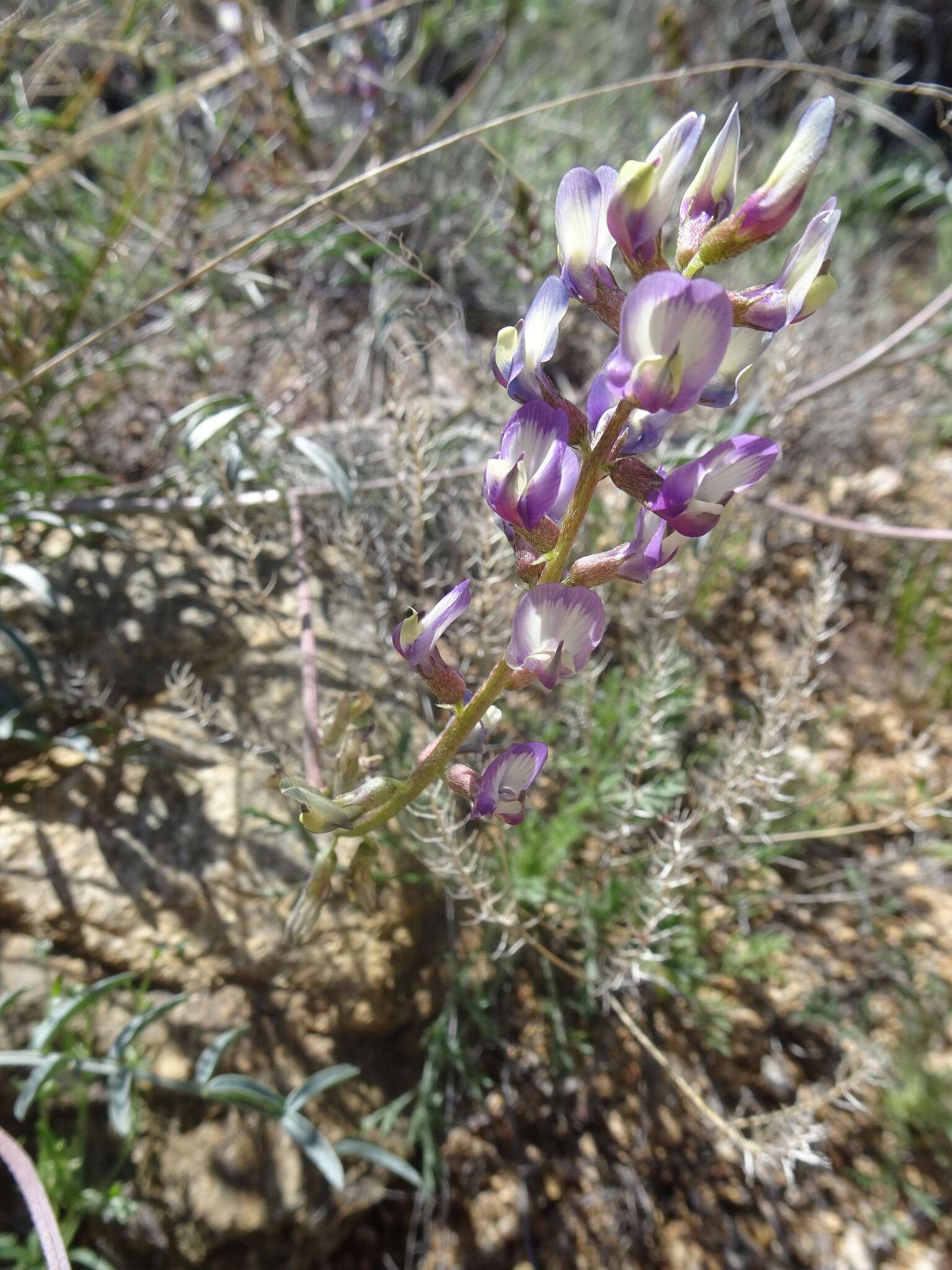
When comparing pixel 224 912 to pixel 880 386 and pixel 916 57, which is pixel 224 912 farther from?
pixel 916 57

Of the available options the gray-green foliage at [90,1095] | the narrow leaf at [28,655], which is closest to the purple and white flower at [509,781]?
the gray-green foliage at [90,1095]

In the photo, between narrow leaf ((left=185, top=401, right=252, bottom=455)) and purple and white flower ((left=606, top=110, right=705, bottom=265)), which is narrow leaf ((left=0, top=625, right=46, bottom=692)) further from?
purple and white flower ((left=606, top=110, right=705, bottom=265))

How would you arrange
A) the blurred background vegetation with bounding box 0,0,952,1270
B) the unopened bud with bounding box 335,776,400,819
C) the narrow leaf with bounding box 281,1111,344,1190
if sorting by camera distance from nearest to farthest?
1. the unopened bud with bounding box 335,776,400,819
2. the narrow leaf with bounding box 281,1111,344,1190
3. the blurred background vegetation with bounding box 0,0,952,1270

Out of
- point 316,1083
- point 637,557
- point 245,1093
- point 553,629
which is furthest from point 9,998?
point 637,557

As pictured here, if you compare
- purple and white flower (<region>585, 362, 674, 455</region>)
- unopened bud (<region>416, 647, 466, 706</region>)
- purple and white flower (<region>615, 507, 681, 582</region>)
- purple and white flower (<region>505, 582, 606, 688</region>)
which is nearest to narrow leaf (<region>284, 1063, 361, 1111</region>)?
unopened bud (<region>416, 647, 466, 706</region>)

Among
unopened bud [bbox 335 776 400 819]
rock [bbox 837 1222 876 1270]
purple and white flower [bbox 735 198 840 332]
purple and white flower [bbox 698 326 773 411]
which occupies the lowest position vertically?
rock [bbox 837 1222 876 1270]

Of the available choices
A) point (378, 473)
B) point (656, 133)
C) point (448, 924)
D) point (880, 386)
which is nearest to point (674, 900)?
point (448, 924)

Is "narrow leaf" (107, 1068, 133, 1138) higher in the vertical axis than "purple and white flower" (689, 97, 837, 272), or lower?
lower
